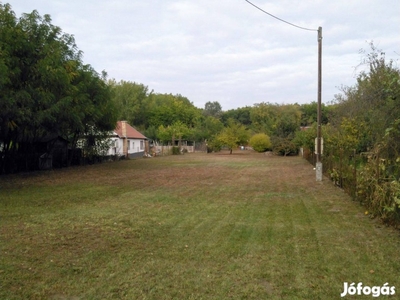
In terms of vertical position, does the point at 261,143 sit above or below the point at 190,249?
above

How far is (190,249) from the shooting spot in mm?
5715

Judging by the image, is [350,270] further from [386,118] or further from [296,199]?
[296,199]

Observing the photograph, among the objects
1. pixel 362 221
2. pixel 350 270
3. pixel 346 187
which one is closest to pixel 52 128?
pixel 346 187

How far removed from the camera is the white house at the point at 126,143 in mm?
35656

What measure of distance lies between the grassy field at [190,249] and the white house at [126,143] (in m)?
25.3

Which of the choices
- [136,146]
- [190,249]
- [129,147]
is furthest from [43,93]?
[136,146]

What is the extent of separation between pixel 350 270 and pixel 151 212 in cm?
508

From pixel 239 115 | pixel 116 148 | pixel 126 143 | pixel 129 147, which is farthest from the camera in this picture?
pixel 239 115

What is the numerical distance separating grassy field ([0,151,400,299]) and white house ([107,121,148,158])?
25.3 meters

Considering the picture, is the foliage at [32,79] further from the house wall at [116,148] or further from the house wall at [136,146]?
the house wall at [136,146]

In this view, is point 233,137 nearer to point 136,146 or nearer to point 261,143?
point 261,143

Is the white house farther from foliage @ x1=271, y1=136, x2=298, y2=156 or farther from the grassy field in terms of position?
the grassy field

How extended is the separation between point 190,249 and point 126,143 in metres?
33.2

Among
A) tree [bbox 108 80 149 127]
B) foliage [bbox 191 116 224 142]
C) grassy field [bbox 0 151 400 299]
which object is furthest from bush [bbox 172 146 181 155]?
grassy field [bbox 0 151 400 299]
